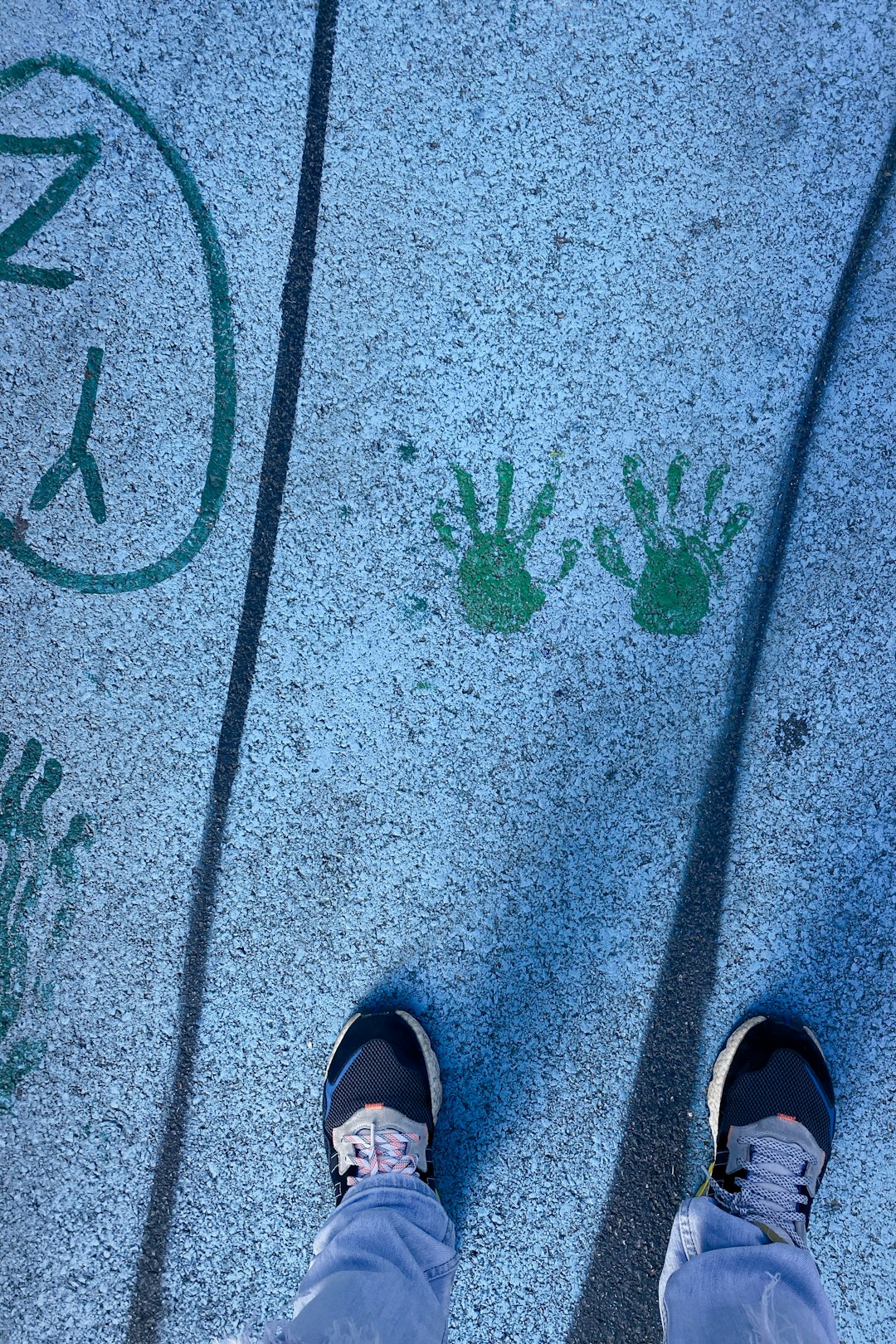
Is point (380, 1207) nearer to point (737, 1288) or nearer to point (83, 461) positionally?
point (737, 1288)

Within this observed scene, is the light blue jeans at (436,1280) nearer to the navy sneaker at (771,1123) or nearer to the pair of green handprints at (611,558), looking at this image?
the navy sneaker at (771,1123)

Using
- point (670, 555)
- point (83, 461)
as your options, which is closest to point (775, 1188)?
point (670, 555)

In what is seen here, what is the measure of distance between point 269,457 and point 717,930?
1.43 m

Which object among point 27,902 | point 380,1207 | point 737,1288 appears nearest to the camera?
point 737,1288

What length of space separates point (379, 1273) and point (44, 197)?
231cm

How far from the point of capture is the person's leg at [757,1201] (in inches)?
52.4

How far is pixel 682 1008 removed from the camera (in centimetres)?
158

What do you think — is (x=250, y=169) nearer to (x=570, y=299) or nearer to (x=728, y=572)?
(x=570, y=299)

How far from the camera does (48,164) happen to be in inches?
62.7

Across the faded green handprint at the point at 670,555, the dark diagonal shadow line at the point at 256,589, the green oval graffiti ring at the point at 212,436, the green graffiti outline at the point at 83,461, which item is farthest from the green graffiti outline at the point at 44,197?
the faded green handprint at the point at 670,555

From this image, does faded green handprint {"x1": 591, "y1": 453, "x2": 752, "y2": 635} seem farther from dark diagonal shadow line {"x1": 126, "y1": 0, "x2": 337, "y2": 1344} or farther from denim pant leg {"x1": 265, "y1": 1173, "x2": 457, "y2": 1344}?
denim pant leg {"x1": 265, "y1": 1173, "x2": 457, "y2": 1344}

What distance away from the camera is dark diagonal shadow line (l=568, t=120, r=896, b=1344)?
1550 mm

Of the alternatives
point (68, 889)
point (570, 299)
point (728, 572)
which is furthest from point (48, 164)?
point (728, 572)

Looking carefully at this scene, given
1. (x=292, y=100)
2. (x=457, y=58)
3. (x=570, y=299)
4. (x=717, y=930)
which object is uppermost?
(x=457, y=58)
